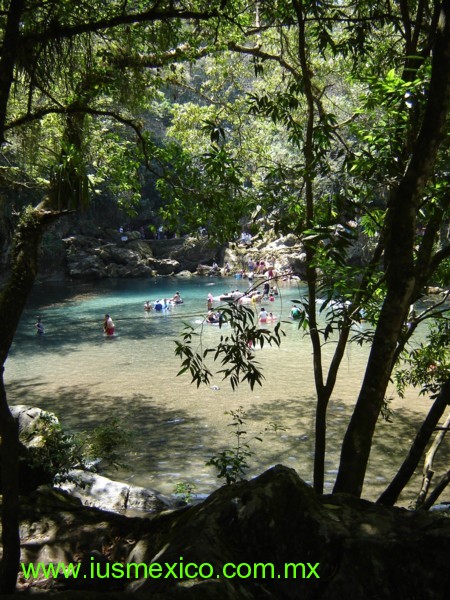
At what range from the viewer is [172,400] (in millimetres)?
14234

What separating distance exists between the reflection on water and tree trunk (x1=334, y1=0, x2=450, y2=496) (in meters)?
1.33

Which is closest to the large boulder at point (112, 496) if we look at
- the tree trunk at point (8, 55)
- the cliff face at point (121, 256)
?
the tree trunk at point (8, 55)

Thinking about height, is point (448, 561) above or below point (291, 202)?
below

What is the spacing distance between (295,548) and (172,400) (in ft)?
38.3

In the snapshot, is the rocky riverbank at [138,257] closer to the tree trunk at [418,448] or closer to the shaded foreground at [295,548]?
the tree trunk at [418,448]

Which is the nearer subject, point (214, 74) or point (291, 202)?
point (291, 202)

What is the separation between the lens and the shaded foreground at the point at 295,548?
2.52 meters

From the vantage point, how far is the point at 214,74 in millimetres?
14445

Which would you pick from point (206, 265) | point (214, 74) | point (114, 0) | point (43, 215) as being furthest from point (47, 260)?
→ point (43, 215)

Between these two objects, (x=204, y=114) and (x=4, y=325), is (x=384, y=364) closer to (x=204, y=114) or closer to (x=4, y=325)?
(x=4, y=325)

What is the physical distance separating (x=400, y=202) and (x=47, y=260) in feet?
133

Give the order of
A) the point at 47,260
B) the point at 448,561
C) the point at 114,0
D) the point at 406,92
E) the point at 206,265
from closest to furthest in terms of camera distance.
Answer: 1. the point at 448,561
2. the point at 406,92
3. the point at 114,0
4. the point at 47,260
5. the point at 206,265

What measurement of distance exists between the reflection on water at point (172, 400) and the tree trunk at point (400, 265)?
52.3 inches

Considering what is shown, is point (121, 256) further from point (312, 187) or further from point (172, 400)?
point (312, 187)
